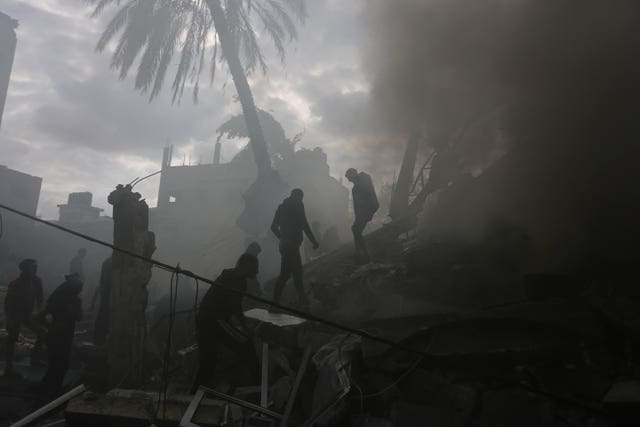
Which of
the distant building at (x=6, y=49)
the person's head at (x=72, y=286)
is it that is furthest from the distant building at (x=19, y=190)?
the person's head at (x=72, y=286)

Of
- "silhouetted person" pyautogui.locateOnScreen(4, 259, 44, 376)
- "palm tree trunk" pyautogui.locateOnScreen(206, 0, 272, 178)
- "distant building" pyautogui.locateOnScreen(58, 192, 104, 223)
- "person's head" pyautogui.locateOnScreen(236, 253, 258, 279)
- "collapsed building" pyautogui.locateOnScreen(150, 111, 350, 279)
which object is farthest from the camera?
"distant building" pyautogui.locateOnScreen(58, 192, 104, 223)

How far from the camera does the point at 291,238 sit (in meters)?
6.10

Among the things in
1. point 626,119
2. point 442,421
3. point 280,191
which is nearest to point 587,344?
point 442,421

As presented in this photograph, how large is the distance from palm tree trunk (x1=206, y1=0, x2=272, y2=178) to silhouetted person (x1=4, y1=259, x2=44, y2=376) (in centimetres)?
643

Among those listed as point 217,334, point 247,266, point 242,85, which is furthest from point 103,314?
point 242,85

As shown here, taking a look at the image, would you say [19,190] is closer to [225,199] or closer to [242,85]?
[225,199]

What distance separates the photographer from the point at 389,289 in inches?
244

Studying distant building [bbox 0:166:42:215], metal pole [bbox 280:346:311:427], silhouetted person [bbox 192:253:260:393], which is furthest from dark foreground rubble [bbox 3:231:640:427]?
distant building [bbox 0:166:42:215]

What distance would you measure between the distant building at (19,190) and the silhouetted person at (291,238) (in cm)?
1847

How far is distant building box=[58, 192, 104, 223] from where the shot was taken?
27484 millimetres

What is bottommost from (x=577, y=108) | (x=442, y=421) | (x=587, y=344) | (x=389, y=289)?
(x=442, y=421)

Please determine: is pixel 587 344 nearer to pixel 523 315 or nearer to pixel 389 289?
pixel 523 315

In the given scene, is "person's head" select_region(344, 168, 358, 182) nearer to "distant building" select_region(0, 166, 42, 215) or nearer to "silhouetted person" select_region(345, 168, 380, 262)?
"silhouetted person" select_region(345, 168, 380, 262)

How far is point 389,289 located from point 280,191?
655 cm
